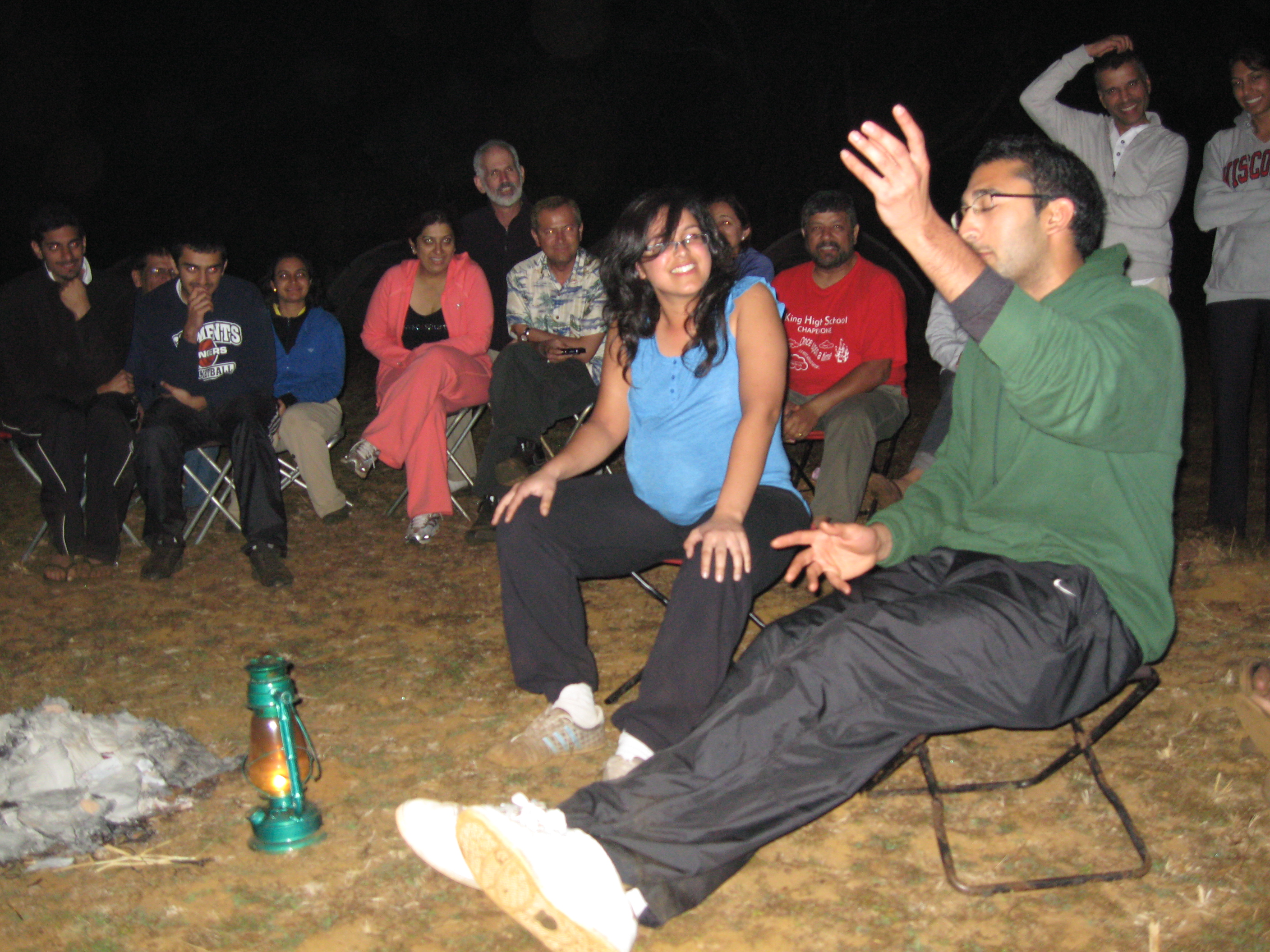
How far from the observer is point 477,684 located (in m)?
3.32

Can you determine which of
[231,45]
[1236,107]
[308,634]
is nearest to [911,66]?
[1236,107]

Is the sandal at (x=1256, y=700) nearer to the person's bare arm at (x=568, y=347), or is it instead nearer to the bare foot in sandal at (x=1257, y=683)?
the bare foot in sandal at (x=1257, y=683)

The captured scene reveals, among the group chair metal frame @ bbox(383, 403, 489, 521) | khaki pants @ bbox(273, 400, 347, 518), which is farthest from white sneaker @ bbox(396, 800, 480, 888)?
khaki pants @ bbox(273, 400, 347, 518)

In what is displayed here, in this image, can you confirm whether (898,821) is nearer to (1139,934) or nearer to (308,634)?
(1139,934)

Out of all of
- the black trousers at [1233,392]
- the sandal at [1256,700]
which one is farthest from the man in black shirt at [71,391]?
the black trousers at [1233,392]

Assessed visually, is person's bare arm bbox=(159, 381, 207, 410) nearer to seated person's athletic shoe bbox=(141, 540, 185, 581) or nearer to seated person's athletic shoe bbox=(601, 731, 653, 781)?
seated person's athletic shoe bbox=(141, 540, 185, 581)

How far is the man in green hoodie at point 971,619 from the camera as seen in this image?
1.77 meters

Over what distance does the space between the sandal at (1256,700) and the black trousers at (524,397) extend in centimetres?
299

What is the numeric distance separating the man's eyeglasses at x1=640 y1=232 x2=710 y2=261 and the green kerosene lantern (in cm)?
143

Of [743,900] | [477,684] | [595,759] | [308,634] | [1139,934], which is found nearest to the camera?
[1139,934]

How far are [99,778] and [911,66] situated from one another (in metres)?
14.9

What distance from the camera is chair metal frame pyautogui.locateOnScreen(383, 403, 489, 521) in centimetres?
511

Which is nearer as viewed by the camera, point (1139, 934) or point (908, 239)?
point (908, 239)

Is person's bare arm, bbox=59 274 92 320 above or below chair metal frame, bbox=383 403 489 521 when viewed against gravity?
above
